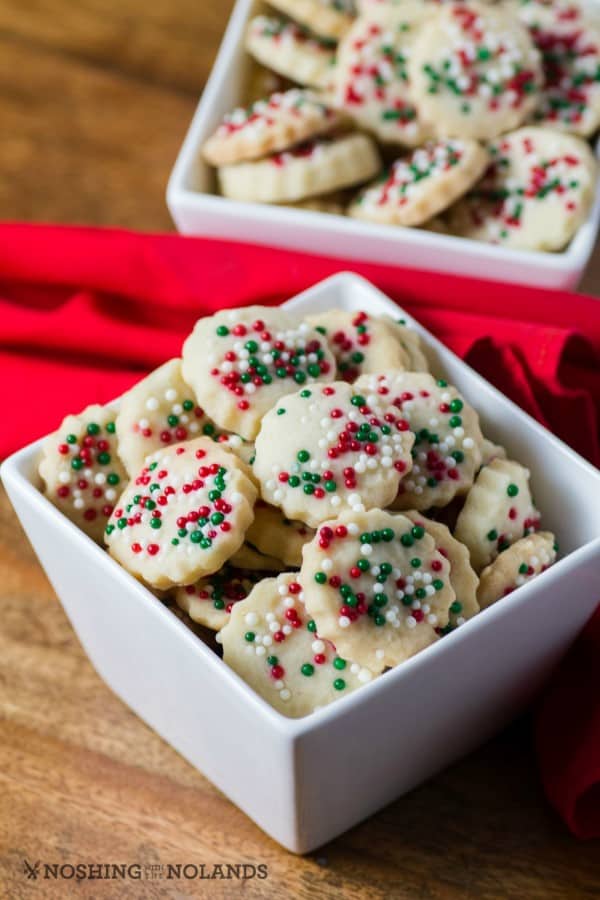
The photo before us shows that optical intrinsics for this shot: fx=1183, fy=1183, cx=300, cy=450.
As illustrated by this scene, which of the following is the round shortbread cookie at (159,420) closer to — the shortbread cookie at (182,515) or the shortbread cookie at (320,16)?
the shortbread cookie at (182,515)

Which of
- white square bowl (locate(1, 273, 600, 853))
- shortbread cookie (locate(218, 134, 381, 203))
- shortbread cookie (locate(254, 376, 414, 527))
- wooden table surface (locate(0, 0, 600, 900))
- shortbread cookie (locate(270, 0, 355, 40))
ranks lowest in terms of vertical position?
wooden table surface (locate(0, 0, 600, 900))

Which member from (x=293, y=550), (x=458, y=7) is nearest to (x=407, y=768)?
(x=293, y=550)

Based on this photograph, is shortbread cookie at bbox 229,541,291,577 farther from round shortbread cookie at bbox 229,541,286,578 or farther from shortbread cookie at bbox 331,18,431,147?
shortbread cookie at bbox 331,18,431,147

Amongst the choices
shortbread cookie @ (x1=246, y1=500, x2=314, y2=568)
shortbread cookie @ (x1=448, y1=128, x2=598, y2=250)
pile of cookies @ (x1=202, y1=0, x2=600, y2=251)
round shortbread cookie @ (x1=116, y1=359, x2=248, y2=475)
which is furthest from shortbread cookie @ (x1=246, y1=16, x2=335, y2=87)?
shortbread cookie @ (x1=246, y1=500, x2=314, y2=568)

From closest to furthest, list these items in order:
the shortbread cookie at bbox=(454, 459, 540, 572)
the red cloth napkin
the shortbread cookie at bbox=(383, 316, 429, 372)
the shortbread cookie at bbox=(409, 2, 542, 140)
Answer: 1. the shortbread cookie at bbox=(454, 459, 540, 572)
2. the shortbread cookie at bbox=(383, 316, 429, 372)
3. the red cloth napkin
4. the shortbread cookie at bbox=(409, 2, 542, 140)

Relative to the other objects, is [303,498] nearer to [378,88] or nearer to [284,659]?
[284,659]

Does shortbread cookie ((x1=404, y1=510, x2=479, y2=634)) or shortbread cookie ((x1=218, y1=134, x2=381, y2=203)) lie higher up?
shortbread cookie ((x1=218, y1=134, x2=381, y2=203))

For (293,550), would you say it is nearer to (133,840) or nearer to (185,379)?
(185,379)

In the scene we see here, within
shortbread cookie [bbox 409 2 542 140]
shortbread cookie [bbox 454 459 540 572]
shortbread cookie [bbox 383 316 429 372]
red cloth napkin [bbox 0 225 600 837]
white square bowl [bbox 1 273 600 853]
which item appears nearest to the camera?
white square bowl [bbox 1 273 600 853]
